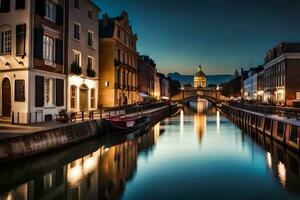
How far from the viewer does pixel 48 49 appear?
92.3 ft

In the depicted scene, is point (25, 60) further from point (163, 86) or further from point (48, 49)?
point (163, 86)

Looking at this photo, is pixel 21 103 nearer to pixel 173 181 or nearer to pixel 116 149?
pixel 116 149

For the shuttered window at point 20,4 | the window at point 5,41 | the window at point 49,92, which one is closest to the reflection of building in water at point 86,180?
the window at point 49,92

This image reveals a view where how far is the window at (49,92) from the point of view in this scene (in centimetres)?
2784

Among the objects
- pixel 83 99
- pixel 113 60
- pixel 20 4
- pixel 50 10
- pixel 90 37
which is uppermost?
pixel 50 10

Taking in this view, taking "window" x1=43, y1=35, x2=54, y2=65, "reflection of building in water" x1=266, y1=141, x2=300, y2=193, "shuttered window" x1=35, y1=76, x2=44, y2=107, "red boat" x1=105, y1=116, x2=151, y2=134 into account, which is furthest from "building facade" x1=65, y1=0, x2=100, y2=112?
"reflection of building in water" x1=266, y1=141, x2=300, y2=193

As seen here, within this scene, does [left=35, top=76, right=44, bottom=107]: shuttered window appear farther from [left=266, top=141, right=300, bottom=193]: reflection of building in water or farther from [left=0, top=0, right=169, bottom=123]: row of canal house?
[left=266, top=141, right=300, bottom=193]: reflection of building in water

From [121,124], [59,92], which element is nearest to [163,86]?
[121,124]

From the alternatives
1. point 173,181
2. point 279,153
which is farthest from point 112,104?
point 173,181

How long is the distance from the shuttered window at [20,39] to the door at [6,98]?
2.69m

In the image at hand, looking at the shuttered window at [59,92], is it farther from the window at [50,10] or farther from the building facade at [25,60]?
the window at [50,10]

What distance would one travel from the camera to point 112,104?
1944 inches

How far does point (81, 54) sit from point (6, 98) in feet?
34.7

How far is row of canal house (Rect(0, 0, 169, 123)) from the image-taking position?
2500 cm
